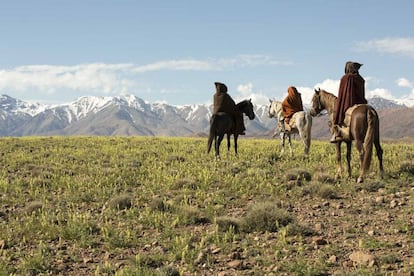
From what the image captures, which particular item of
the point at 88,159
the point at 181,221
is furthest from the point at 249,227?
the point at 88,159

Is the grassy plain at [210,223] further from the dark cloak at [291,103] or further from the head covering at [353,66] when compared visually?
the dark cloak at [291,103]

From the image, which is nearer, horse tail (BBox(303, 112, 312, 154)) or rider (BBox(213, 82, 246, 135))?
horse tail (BBox(303, 112, 312, 154))

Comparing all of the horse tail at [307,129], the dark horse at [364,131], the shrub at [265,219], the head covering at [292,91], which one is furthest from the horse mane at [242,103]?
the shrub at [265,219]

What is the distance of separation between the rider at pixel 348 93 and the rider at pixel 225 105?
682cm

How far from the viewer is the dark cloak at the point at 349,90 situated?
13.7 m

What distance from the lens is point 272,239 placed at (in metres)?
8.42

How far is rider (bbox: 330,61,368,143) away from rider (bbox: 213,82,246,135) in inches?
269

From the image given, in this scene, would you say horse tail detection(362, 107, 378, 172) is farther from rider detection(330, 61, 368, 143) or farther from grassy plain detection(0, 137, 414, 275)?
rider detection(330, 61, 368, 143)

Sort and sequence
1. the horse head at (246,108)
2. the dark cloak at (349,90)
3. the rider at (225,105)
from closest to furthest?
the dark cloak at (349,90) → the rider at (225,105) → the horse head at (246,108)

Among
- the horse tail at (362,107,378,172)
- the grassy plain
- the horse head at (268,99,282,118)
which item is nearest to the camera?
the grassy plain

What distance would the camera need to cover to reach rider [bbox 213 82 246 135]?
1988cm

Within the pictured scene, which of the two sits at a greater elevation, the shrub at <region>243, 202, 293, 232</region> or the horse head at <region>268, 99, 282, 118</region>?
the horse head at <region>268, 99, 282, 118</region>

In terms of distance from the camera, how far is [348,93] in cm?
1369

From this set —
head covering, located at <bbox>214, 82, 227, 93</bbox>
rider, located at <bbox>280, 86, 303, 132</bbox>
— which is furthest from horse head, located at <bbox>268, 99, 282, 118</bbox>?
head covering, located at <bbox>214, 82, 227, 93</bbox>
